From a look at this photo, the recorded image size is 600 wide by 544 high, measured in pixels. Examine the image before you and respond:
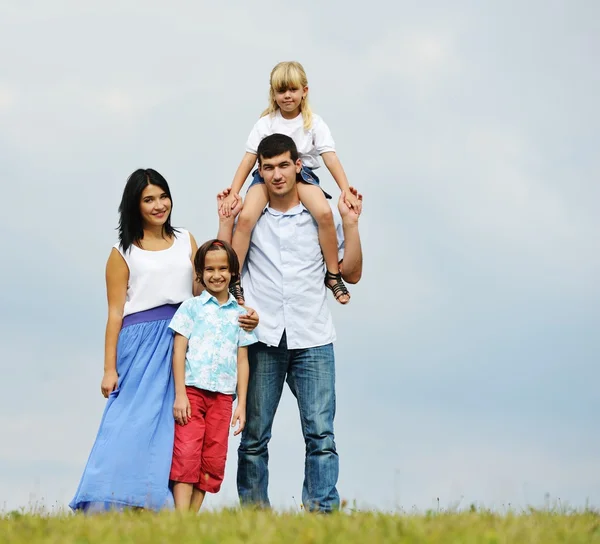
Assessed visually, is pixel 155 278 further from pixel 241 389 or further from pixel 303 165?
pixel 303 165

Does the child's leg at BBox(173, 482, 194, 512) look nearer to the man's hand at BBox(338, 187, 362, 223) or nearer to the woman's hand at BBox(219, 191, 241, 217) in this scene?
the woman's hand at BBox(219, 191, 241, 217)

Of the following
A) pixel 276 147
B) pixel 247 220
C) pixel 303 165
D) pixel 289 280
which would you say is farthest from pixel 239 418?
pixel 303 165

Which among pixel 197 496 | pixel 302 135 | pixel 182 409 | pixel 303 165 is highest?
pixel 302 135

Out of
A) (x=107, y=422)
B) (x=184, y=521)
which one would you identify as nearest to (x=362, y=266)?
(x=107, y=422)

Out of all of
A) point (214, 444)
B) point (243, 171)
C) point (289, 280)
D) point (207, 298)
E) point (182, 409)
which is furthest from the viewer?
point (243, 171)

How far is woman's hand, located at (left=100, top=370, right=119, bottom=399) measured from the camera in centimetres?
689

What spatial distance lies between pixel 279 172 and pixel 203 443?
225cm

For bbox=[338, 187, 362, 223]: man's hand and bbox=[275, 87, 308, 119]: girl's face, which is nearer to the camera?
bbox=[338, 187, 362, 223]: man's hand

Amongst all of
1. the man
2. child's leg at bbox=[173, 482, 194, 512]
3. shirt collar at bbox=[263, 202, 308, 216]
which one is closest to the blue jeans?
the man

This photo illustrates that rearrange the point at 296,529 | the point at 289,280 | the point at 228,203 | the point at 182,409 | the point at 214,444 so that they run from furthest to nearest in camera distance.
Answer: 1. the point at 228,203
2. the point at 289,280
3. the point at 214,444
4. the point at 182,409
5. the point at 296,529

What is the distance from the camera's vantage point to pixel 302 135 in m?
7.84

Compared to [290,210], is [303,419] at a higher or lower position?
lower

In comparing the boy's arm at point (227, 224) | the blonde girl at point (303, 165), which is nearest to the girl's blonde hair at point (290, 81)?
the blonde girl at point (303, 165)

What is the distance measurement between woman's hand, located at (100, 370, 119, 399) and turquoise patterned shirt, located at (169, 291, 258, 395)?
638 mm
